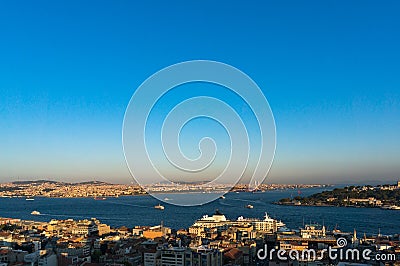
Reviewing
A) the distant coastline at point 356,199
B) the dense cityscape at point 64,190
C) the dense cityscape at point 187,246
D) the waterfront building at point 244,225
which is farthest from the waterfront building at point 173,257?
the dense cityscape at point 64,190

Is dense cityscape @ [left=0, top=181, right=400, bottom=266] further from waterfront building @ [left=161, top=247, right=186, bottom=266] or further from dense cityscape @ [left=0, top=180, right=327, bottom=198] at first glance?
dense cityscape @ [left=0, top=180, right=327, bottom=198]

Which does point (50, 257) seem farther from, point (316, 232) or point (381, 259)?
point (316, 232)

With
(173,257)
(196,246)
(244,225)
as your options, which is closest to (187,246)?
(196,246)

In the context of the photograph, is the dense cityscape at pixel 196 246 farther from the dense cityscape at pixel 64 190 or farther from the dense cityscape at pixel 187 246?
the dense cityscape at pixel 64 190

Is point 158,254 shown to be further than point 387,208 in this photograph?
No

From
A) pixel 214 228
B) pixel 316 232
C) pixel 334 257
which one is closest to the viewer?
pixel 334 257

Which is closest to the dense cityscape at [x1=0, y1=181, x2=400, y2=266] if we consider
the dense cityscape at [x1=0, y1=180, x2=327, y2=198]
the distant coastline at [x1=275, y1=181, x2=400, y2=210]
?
the distant coastline at [x1=275, y1=181, x2=400, y2=210]

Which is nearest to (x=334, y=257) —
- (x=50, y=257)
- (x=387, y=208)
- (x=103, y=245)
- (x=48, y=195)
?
(x=50, y=257)

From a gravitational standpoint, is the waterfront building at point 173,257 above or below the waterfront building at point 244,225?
above

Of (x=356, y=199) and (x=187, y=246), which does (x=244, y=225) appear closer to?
(x=187, y=246)

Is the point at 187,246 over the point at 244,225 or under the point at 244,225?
over

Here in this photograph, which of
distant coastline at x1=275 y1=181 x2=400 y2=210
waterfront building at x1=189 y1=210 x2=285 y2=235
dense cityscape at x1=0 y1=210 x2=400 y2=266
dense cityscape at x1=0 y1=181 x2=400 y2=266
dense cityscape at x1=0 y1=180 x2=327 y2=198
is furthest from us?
dense cityscape at x1=0 y1=180 x2=327 y2=198
